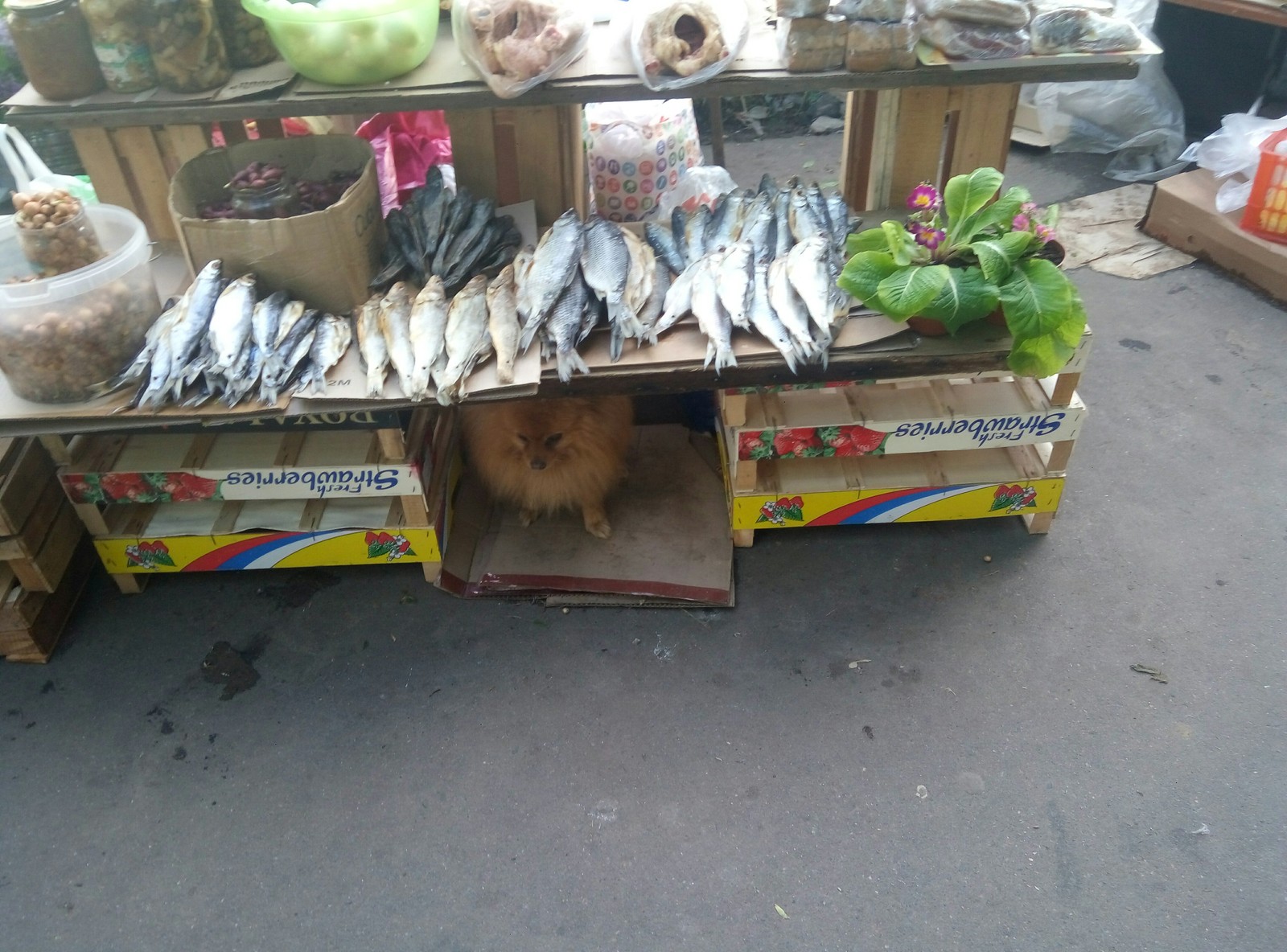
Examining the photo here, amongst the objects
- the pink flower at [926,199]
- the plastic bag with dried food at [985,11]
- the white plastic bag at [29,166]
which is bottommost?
the pink flower at [926,199]

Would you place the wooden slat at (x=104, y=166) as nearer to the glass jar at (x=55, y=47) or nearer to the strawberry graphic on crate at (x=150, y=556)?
the glass jar at (x=55, y=47)

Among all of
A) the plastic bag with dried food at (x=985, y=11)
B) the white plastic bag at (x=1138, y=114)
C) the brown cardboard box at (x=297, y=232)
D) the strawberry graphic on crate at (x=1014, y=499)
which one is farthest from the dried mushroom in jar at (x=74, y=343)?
the white plastic bag at (x=1138, y=114)

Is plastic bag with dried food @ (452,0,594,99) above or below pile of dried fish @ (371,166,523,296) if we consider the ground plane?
above

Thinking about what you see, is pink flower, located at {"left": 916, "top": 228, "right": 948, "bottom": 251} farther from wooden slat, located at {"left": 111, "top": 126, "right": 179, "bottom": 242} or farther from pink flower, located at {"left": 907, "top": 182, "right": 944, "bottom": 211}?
wooden slat, located at {"left": 111, "top": 126, "right": 179, "bottom": 242}

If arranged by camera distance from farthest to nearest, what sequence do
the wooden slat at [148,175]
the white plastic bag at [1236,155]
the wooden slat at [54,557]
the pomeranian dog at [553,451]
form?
the white plastic bag at [1236,155] < the wooden slat at [148,175] < the pomeranian dog at [553,451] < the wooden slat at [54,557]

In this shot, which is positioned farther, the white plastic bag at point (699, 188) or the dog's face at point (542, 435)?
the white plastic bag at point (699, 188)

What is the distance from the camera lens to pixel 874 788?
247cm

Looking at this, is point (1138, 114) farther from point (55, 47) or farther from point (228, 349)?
point (55, 47)

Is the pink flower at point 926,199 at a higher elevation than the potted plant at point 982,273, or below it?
higher

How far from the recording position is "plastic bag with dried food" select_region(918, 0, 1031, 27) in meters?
2.61

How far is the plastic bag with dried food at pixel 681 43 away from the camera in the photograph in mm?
2629

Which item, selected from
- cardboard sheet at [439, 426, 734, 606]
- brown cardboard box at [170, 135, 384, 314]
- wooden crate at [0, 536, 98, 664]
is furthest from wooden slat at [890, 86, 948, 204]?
wooden crate at [0, 536, 98, 664]

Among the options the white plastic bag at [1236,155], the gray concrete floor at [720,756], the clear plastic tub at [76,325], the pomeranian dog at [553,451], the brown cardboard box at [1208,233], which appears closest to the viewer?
the gray concrete floor at [720,756]

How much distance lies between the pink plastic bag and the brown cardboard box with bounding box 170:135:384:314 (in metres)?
0.86
